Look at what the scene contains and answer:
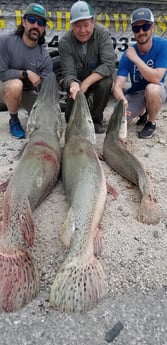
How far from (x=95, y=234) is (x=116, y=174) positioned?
1.43 meters

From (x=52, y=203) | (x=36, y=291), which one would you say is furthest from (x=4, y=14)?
(x=36, y=291)

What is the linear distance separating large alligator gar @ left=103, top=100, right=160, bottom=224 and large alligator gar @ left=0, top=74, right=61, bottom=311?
24.3 inches

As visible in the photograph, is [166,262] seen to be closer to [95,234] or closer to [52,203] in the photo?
[95,234]

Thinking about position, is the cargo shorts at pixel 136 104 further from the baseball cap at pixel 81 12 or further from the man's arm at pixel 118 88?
the baseball cap at pixel 81 12

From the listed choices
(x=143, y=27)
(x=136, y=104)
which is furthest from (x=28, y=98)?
(x=143, y=27)

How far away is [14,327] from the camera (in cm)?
254

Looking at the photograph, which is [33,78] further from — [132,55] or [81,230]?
[81,230]

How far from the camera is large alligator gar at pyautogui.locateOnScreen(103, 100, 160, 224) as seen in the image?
11.6 feet

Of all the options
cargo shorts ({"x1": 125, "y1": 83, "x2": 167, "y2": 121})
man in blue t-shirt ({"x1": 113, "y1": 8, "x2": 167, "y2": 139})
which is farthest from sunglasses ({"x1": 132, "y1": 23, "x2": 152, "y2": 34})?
cargo shorts ({"x1": 125, "y1": 83, "x2": 167, "y2": 121})

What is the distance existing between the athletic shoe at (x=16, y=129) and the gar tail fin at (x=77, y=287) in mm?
2869

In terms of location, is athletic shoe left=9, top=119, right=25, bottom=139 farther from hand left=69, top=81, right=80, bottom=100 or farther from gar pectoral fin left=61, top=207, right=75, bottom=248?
gar pectoral fin left=61, top=207, right=75, bottom=248

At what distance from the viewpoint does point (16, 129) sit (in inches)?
209

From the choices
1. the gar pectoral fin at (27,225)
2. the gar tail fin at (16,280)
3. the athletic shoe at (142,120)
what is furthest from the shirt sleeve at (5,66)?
the gar tail fin at (16,280)

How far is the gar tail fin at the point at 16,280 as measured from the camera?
258 cm
